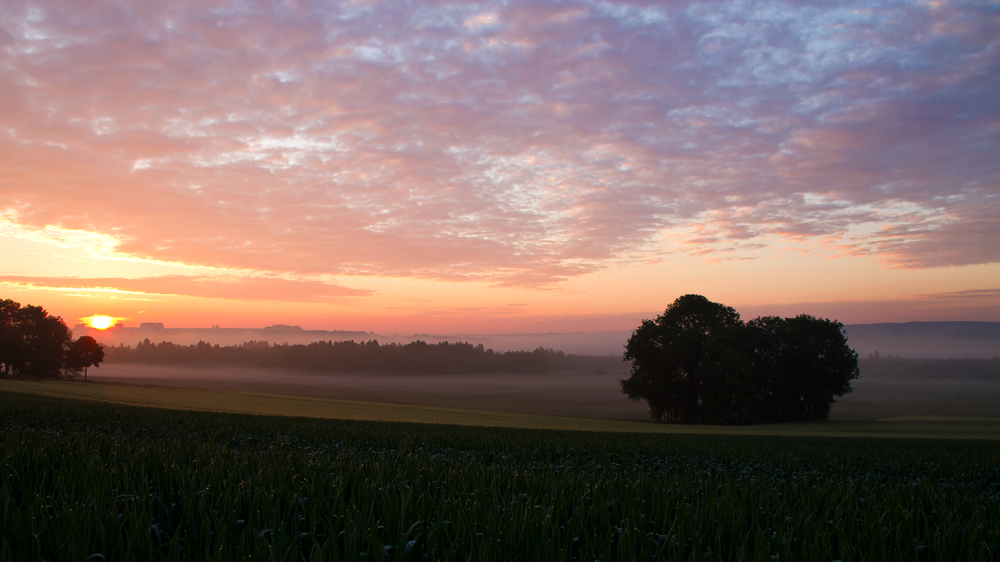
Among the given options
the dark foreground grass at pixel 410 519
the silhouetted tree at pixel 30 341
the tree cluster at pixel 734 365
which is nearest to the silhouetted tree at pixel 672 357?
the tree cluster at pixel 734 365

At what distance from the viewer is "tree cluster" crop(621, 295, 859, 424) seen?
51312 millimetres

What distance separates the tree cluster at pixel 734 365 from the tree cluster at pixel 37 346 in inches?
3498

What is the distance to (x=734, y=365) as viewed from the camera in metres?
49.0

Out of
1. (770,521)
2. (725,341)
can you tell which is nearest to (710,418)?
(725,341)

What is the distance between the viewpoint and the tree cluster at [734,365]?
51.3 meters

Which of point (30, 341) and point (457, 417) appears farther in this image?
point (30, 341)

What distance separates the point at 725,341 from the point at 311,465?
53.1m

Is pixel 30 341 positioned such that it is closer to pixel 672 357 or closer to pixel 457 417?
pixel 457 417

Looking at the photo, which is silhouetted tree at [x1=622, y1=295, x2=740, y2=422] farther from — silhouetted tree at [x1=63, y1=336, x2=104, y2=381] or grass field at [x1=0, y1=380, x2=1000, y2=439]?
silhouetted tree at [x1=63, y1=336, x2=104, y2=381]

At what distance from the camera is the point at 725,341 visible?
5206 cm

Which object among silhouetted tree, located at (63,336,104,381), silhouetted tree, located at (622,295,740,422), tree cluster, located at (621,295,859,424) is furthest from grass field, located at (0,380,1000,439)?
silhouetted tree, located at (63,336,104,381)

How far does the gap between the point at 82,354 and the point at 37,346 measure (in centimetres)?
712

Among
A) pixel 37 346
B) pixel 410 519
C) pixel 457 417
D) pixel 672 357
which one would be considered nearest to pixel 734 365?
pixel 672 357

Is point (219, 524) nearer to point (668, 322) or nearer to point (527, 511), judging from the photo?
point (527, 511)
